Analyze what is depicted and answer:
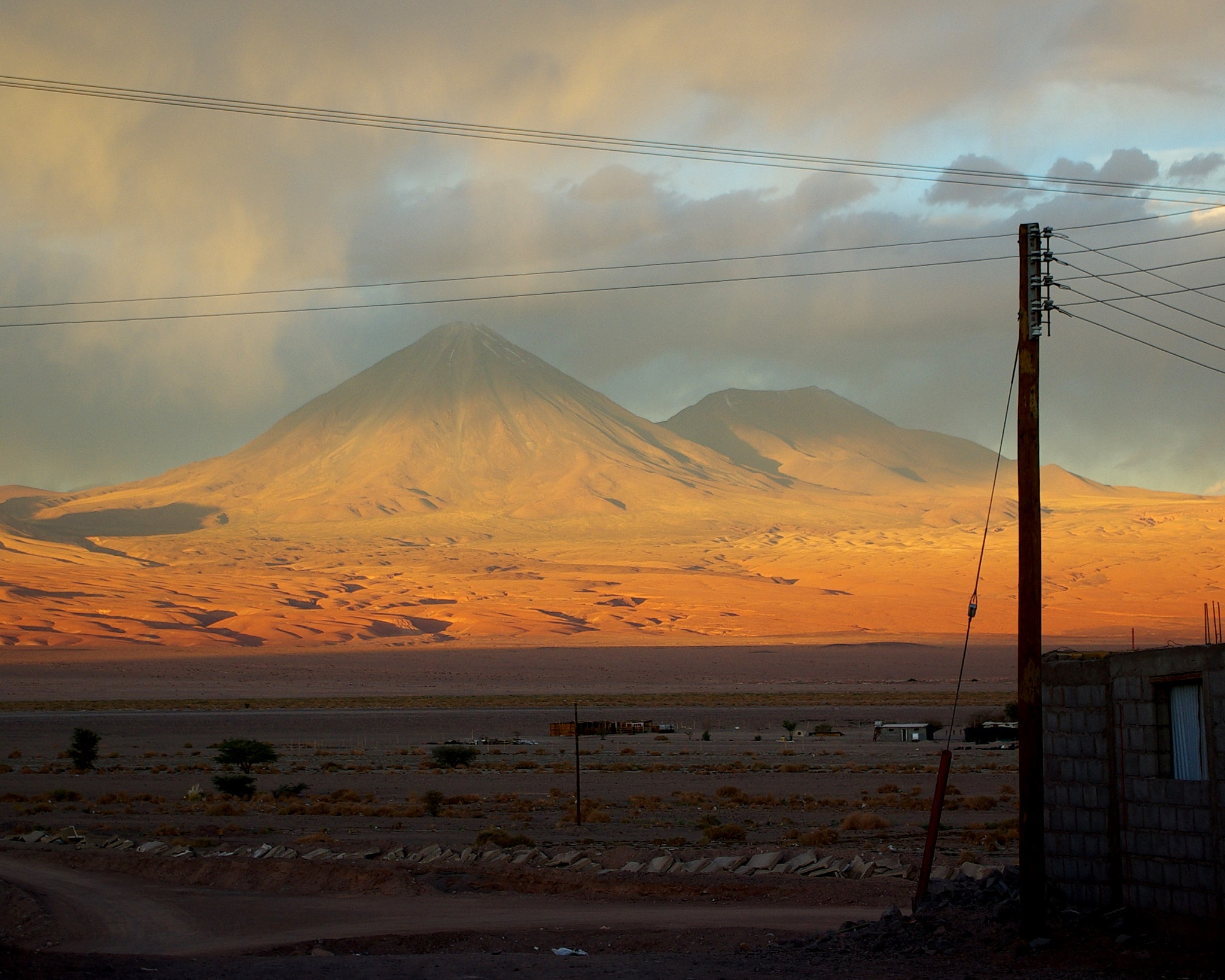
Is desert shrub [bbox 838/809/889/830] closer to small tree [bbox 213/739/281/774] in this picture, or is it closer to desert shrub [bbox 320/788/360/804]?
desert shrub [bbox 320/788/360/804]

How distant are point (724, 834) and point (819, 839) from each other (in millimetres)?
1793

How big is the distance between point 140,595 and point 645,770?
114 metres

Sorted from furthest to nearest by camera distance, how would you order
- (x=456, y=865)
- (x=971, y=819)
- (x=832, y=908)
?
(x=971, y=819) < (x=456, y=865) < (x=832, y=908)

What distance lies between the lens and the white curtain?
11.6 metres

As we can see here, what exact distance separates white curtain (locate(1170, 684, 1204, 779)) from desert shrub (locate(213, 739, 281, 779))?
3119 cm

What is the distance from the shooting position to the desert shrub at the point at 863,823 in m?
24.5

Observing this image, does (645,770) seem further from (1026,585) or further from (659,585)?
(659,585)

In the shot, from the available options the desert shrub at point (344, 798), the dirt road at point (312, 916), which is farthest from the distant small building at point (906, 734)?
the dirt road at point (312, 916)

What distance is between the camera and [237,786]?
32.5m

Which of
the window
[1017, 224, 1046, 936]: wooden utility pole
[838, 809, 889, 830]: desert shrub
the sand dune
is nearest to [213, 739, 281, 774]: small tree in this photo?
[838, 809, 889, 830]: desert shrub

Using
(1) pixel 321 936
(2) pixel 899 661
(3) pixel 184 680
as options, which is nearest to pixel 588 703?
(3) pixel 184 680

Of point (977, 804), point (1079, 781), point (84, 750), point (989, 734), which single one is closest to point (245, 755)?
point (84, 750)

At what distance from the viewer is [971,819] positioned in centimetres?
2566

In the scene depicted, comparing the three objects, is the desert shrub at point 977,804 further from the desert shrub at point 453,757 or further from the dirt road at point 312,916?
the desert shrub at point 453,757
